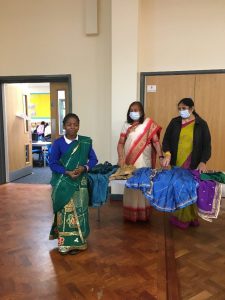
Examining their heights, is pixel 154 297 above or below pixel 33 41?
below

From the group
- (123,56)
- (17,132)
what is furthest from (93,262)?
(17,132)

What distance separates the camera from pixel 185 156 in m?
2.80

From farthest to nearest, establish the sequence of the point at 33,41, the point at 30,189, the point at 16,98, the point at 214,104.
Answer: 1. the point at 16,98
2. the point at 30,189
3. the point at 33,41
4. the point at 214,104

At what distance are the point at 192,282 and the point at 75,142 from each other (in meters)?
1.40

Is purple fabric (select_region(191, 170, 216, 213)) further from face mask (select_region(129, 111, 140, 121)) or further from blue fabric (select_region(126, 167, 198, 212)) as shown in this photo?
face mask (select_region(129, 111, 140, 121))

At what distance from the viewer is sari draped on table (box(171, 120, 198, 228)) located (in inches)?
109

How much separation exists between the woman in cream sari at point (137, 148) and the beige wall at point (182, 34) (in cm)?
138

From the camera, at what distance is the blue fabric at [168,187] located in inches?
87.1

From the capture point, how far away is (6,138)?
4848 mm

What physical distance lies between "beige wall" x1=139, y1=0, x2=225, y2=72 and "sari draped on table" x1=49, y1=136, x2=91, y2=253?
2.24 m

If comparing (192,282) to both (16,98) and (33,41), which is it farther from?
(16,98)

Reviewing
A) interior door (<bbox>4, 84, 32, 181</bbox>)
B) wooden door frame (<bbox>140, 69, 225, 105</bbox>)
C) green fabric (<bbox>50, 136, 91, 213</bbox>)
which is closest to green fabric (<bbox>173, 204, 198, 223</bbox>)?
green fabric (<bbox>50, 136, 91, 213</bbox>)

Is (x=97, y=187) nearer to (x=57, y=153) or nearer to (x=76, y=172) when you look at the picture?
(x=76, y=172)

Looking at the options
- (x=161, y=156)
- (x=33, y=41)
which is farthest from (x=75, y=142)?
(x=33, y=41)
